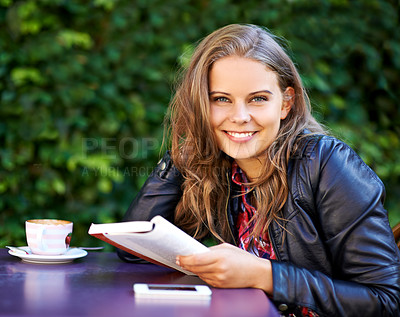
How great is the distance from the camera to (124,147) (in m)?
2.87

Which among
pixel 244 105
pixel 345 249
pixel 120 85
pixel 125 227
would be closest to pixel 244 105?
pixel 244 105

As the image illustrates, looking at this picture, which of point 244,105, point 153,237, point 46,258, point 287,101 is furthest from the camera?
point 287,101

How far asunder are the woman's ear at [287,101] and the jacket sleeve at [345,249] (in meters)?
0.21

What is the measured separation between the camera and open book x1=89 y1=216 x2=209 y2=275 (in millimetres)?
1076

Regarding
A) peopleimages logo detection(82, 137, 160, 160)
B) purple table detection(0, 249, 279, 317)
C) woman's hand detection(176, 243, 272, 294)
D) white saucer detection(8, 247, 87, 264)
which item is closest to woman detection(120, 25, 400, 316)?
woman's hand detection(176, 243, 272, 294)

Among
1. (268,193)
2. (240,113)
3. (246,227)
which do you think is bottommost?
(246,227)

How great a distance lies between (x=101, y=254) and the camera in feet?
5.06

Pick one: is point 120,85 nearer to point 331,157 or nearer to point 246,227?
point 246,227

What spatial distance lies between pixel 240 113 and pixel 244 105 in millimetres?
29

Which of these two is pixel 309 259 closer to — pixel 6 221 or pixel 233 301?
pixel 233 301

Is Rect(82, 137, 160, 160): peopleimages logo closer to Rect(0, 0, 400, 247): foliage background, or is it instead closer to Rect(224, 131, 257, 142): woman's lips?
Rect(0, 0, 400, 247): foliage background

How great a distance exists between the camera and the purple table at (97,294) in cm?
89

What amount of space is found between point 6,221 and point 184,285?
1.93 meters

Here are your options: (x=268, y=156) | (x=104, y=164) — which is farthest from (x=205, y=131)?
(x=104, y=164)
